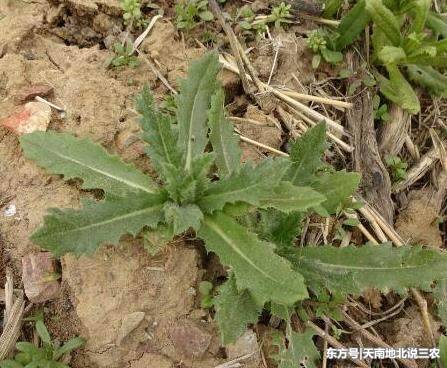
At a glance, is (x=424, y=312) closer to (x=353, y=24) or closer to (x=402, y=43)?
(x=402, y=43)

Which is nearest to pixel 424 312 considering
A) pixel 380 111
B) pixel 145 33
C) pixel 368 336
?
pixel 368 336

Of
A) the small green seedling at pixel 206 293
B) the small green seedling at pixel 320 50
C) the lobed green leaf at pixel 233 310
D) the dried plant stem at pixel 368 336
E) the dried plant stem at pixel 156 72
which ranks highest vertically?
the small green seedling at pixel 320 50

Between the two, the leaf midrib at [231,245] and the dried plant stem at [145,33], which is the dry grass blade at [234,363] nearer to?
the leaf midrib at [231,245]

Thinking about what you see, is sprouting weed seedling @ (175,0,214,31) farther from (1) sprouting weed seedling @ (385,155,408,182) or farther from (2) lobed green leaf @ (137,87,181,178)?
(1) sprouting weed seedling @ (385,155,408,182)

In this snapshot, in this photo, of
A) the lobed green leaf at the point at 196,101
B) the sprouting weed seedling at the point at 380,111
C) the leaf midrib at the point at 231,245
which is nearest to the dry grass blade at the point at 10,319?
the leaf midrib at the point at 231,245

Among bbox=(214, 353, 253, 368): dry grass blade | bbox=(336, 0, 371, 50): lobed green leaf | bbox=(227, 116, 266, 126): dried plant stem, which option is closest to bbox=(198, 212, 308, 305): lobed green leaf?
bbox=(214, 353, 253, 368): dry grass blade
